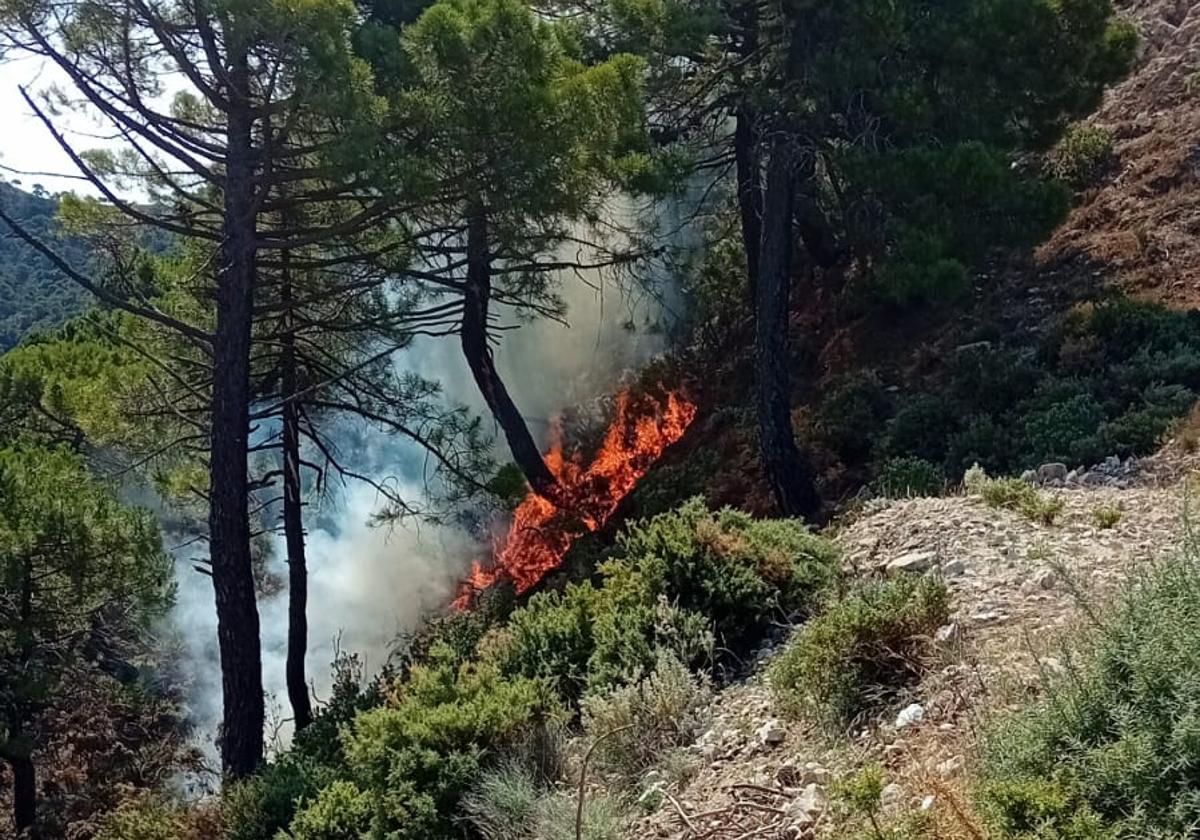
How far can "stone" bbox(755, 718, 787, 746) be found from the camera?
439 centimetres

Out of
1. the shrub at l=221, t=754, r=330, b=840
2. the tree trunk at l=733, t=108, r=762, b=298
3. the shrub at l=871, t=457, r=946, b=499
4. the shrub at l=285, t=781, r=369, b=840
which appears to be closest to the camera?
the shrub at l=285, t=781, r=369, b=840

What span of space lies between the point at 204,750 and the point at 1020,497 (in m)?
16.0

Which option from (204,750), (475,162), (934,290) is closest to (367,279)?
(475,162)

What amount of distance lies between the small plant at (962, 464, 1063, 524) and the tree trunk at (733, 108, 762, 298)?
544cm

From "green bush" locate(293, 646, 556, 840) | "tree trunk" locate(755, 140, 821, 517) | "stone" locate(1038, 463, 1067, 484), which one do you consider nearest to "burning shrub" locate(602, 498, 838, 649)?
"green bush" locate(293, 646, 556, 840)

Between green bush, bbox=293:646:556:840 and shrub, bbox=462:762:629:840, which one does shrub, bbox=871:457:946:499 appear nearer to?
green bush, bbox=293:646:556:840

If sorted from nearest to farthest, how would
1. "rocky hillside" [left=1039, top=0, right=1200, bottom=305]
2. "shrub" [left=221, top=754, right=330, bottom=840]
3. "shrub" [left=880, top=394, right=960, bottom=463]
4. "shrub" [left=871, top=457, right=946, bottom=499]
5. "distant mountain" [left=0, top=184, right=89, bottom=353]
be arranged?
1. "shrub" [left=221, top=754, right=330, bottom=840]
2. "shrub" [left=871, top=457, right=946, bottom=499]
3. "shrub" [left=880, top=394, right=960, bottom=463]
4. "rocky hillside" [left=1039, top=0, right=1200, bottom=305]
5. "distant mountain" [left=0, top=184, right=89, bottom=353]

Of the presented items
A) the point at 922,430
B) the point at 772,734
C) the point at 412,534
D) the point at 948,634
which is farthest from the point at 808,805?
the point at 412,534

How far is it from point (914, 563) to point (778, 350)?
5.48m

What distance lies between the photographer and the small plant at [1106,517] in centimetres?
596

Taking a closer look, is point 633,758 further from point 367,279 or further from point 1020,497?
point 367,279

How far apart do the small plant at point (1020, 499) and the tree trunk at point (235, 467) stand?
596 cm

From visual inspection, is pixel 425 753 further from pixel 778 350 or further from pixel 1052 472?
pixel 778 350

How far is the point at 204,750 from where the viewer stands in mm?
18234
